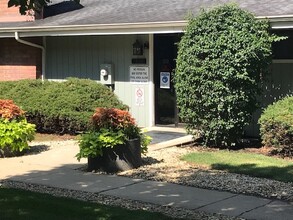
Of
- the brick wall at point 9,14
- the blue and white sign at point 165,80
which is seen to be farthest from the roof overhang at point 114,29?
the blue and white sign at point 165,80

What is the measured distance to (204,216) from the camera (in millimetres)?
6398

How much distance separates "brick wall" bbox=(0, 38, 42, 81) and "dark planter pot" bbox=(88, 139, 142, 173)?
7.65m

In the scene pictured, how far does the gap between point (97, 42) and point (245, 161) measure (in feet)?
22.4

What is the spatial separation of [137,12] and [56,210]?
886cm

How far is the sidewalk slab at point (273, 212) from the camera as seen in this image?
634 cm

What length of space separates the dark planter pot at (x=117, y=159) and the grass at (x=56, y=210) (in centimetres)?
192

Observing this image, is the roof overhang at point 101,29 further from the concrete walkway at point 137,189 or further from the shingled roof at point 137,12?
the concrete walkway at point 137,189

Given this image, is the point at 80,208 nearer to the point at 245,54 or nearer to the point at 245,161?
the point at 245,161

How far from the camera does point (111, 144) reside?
8.97 m

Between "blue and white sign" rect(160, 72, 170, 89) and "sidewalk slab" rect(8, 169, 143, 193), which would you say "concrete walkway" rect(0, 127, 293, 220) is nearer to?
"sidewalk slab" rect(8, 169, 143, 193)

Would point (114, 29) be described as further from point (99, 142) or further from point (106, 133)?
point (99, 142)

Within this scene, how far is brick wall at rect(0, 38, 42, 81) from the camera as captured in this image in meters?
16.2

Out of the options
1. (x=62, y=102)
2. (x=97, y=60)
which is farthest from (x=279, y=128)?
(x=97, y=60)

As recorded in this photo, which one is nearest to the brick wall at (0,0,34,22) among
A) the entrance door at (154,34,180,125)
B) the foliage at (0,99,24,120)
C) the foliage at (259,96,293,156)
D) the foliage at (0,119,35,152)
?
the entrance door at (154,34,180,125)
